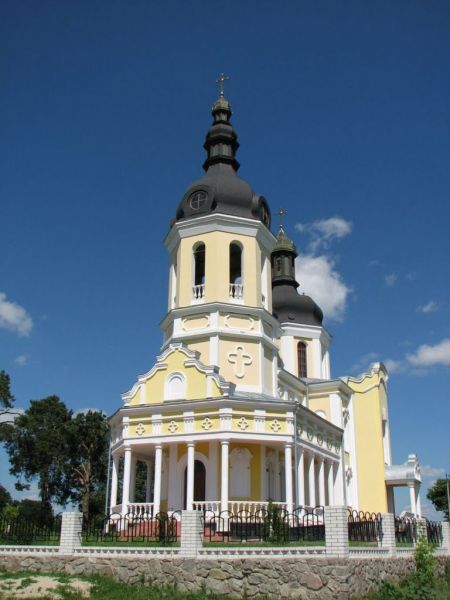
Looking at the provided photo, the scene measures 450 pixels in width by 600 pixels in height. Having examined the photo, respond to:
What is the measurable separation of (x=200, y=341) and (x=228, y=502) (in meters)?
6.38

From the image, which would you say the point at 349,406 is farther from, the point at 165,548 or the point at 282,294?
the point at 165,548

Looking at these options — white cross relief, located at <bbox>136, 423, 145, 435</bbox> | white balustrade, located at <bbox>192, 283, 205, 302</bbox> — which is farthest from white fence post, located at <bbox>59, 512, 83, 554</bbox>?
white balustrade, located at <bbox>192, 283, 205, 302</bbox>

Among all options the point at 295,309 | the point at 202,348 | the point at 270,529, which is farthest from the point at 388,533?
the point at 295,309

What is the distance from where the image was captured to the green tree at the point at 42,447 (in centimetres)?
3872

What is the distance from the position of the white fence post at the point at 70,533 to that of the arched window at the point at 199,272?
39.4 feet

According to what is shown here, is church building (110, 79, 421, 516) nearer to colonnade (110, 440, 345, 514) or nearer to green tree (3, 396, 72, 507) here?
colonnade (110, 440, 345, 514)

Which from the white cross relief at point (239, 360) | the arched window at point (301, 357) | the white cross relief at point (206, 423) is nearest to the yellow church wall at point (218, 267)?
the white cross relief at point (239, 360)

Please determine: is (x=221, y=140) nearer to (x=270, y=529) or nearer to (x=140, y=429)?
(x=140, y=429)

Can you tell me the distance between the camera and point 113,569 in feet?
42.7

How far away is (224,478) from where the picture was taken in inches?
792

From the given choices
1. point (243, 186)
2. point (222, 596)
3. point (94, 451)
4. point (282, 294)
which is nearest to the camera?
point (222, 596)

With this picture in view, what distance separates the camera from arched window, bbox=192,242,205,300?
2481 cm

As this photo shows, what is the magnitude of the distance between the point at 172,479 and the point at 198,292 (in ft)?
23.2

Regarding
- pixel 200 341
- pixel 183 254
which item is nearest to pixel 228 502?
pixel 200 341
